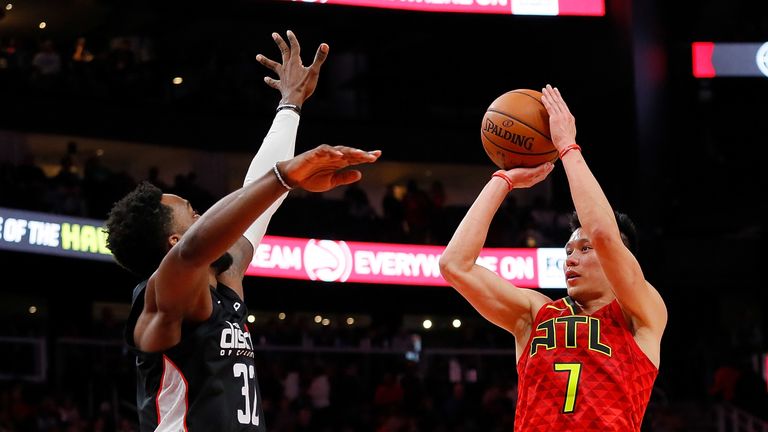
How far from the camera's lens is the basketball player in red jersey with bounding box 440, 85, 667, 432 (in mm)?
4188

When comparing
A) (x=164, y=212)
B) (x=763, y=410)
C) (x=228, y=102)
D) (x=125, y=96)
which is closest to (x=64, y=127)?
(x=125, y=96)

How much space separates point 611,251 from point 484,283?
0.55 m

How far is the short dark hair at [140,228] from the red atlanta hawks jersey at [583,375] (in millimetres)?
1450

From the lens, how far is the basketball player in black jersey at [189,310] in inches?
130

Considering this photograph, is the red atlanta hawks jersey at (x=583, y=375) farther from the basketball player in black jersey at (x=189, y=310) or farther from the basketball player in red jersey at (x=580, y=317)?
the basketball player in black jersey at (x=189, y=310)

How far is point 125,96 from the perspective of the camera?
18375 mm

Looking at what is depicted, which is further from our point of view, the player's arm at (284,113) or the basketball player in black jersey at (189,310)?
the player's arm at (284,113)

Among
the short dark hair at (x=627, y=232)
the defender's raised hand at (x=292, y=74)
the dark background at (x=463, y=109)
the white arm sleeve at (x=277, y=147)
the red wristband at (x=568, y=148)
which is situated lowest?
the short dark hair at (x=627, y=232)

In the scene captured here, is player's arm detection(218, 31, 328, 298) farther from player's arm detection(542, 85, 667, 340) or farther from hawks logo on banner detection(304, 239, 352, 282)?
hawks logo on banner detection(304, 239, 352, 282)

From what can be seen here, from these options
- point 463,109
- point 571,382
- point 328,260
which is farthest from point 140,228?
point 463,109

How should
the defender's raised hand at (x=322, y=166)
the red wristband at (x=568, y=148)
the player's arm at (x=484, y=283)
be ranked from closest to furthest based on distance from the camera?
the defender's raised hand at (x=322, y=166)
the red wristband at (x=568, y=148)
the player's arm at (x=484, y=283)

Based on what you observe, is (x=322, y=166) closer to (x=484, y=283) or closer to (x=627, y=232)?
(x=484, y=283)

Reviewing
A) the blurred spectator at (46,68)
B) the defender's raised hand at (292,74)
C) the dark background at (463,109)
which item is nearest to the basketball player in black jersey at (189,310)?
the defender's raised hand at (292,74)

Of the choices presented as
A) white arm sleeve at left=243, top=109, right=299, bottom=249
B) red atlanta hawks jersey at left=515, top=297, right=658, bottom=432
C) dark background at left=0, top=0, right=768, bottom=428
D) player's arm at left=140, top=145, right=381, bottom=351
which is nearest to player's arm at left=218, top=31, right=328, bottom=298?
white arm sleeve at left=243, top=109, right=299, bottom=249
